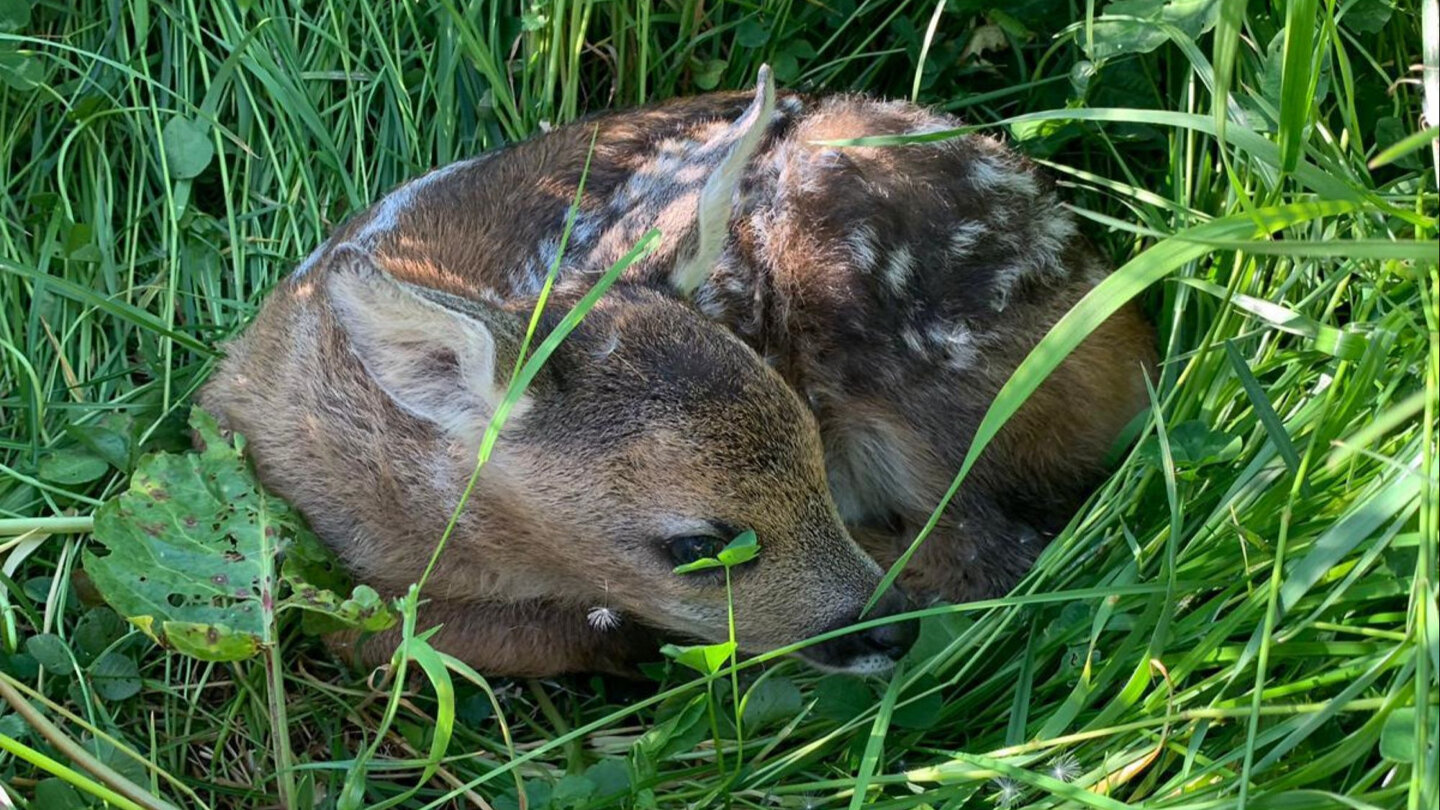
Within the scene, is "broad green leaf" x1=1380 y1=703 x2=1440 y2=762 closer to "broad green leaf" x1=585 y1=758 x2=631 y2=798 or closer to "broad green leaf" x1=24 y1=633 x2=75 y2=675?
"broad green leaf" x1=585 y1=758 x2=631 y2=798

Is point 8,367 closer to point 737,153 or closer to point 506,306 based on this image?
point 506,306

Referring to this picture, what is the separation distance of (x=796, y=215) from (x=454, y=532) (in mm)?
1136

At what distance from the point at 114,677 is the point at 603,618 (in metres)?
1.15

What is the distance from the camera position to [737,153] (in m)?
3.21

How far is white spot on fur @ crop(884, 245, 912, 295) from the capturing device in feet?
12.0

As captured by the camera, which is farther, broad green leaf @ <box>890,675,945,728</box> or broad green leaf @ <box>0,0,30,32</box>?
broad green leaf @ <box>0,0,30,32</box>

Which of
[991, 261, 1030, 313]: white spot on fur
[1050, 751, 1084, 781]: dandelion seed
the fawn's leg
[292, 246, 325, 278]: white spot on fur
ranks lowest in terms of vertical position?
the fawn's leg

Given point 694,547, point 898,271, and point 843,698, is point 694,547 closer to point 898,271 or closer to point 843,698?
point 843,698

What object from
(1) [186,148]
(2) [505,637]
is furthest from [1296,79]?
(1) [186,148]

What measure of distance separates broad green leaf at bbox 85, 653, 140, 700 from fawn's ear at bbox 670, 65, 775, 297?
1567 mm

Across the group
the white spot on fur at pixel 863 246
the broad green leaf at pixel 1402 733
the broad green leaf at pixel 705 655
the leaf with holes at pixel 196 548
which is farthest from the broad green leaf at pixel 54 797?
the broad green leaf at pixel 1402 733

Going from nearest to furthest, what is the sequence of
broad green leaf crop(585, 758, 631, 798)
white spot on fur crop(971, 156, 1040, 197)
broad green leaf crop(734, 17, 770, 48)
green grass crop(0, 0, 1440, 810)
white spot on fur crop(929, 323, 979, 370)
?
green grass crop(0, 0, 1440, 810) → broad green leaf crop(585, 758, 631, 798) → white spot on fur crop(929, 323, 979, 370) → white spot on fur crop(971, 156, 1040, 197) → broad green leaf crop(734, 17, 770, 48)

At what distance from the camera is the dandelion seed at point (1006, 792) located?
2770 millimetres

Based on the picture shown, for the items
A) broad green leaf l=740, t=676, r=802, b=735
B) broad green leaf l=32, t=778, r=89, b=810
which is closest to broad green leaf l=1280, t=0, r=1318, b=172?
broad green leaf l=740, t=676, r=802, b=735
